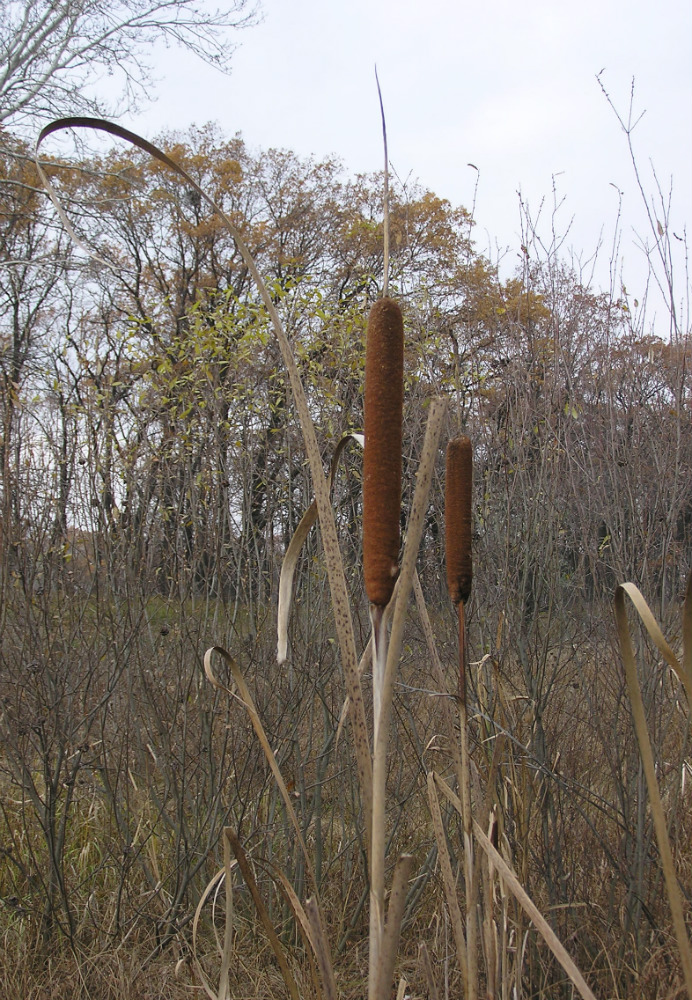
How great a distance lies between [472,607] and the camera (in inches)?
150

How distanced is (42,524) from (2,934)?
164 centimetres

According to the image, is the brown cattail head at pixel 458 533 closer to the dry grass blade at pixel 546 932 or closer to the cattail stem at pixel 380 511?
the cattail stem at pixel 380 511

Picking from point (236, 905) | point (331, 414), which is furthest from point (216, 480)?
point (236, 905)

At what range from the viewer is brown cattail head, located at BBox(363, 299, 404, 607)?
0.74 meters

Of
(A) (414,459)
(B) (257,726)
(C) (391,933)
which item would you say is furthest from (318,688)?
(C) (391,933)

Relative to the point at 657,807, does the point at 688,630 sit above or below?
above

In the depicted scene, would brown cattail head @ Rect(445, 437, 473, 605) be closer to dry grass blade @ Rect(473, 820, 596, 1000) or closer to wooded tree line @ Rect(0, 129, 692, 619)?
dry grass blade @ Rect(473, 820, 596, 1000)

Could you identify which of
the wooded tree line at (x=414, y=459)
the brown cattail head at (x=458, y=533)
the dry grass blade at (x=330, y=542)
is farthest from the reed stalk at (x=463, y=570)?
the wooded tree line at (x=414, y=459)

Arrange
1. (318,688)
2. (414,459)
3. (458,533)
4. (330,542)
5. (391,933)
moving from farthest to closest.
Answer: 1. (414,459)
2. (318,688)
3. (458,533)
4. (330,542)
5. (391,933)

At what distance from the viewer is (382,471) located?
744mm

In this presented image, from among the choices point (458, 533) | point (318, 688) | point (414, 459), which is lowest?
point (318, 688)

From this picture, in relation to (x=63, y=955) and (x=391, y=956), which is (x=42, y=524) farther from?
(x=391, y=956)

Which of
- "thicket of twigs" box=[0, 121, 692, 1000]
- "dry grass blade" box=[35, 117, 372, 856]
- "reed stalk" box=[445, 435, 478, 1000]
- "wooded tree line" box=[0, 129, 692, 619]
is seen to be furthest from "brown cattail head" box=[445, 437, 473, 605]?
"wooded tree line" box=[0, 129, 692, 619]

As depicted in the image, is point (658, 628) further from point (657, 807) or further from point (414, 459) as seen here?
point (414, 459)
